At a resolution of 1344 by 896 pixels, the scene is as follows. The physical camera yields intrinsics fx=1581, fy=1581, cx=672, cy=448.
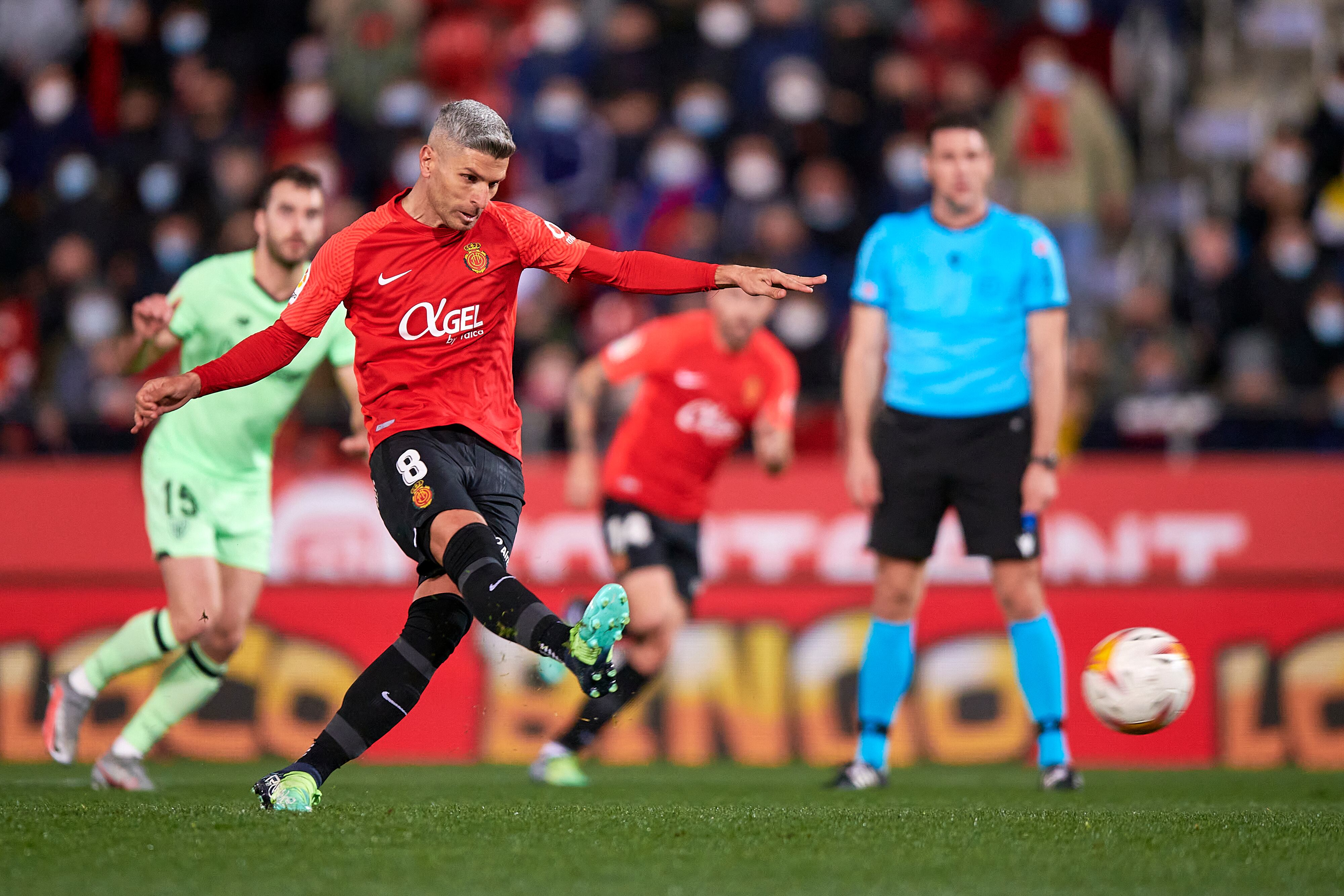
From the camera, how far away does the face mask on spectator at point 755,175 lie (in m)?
11.9

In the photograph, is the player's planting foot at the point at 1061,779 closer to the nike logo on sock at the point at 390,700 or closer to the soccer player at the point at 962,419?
the soccer player at the point at 962,419

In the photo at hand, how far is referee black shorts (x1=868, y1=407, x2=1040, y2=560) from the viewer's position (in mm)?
6719

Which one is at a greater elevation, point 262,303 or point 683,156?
point 683,156

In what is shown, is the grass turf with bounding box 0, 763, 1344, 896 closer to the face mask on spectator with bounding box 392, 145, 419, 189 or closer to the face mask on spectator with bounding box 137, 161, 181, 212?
the face mask on spectator with bounding box 392, 145, 419, 189

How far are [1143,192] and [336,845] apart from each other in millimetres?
10355

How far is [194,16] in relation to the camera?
14148mm

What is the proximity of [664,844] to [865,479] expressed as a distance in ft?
8.75

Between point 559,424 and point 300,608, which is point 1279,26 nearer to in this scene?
point 559,424

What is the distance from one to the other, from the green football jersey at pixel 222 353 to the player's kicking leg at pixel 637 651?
1.83m

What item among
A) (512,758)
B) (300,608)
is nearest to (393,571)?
(300,608)

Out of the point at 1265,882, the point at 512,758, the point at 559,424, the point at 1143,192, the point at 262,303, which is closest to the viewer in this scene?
the point at 1265,882

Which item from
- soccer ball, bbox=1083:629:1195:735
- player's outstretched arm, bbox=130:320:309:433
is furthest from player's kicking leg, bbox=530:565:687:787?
player's outstretched arm, bbox=130:320:309:433

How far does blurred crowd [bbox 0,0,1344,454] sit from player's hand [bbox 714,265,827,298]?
524cm

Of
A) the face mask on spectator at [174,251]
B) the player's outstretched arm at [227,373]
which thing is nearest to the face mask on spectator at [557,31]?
the face mask on spectator at [174,251]
